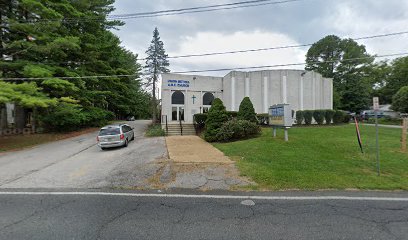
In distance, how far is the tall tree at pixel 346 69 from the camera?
3938 cm

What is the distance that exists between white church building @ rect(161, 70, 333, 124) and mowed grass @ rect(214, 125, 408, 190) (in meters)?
12.9

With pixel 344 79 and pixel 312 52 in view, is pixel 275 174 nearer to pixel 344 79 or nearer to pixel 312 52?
pixel 344 79

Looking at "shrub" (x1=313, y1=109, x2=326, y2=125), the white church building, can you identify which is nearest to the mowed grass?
"shrub" (x1=313, y1=109, x2=326, y2=125)

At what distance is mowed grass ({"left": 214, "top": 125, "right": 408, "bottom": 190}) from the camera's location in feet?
19.6

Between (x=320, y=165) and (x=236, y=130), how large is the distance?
6541 millimetres

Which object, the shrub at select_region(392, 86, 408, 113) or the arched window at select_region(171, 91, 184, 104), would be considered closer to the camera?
the arched window at select_region(171, 91, 184, 104)

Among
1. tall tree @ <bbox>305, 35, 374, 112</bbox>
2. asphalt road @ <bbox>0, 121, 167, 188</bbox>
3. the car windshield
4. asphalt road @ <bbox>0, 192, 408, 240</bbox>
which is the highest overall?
tall tree @ <bbox>305, 35, 374, 112</bbox>

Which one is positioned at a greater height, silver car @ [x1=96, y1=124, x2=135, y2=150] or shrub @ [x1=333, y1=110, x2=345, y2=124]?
shrub @ [x1=333, y1=110, x2=345, y2=124]

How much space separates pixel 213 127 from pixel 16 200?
10929 millimetres

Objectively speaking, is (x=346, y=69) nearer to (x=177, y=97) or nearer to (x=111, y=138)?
(x=177, y=97)

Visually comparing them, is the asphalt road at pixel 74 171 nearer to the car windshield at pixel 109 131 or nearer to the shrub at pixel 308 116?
the car windshield at pixel 109 131

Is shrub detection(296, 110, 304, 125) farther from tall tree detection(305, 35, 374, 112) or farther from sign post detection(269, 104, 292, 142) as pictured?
tall tree detection(305, 35, 374, 112)

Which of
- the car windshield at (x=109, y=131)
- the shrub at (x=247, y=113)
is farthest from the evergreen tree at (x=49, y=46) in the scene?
the shrub at (x=247, y=113)

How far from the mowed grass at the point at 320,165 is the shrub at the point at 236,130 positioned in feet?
7.58
